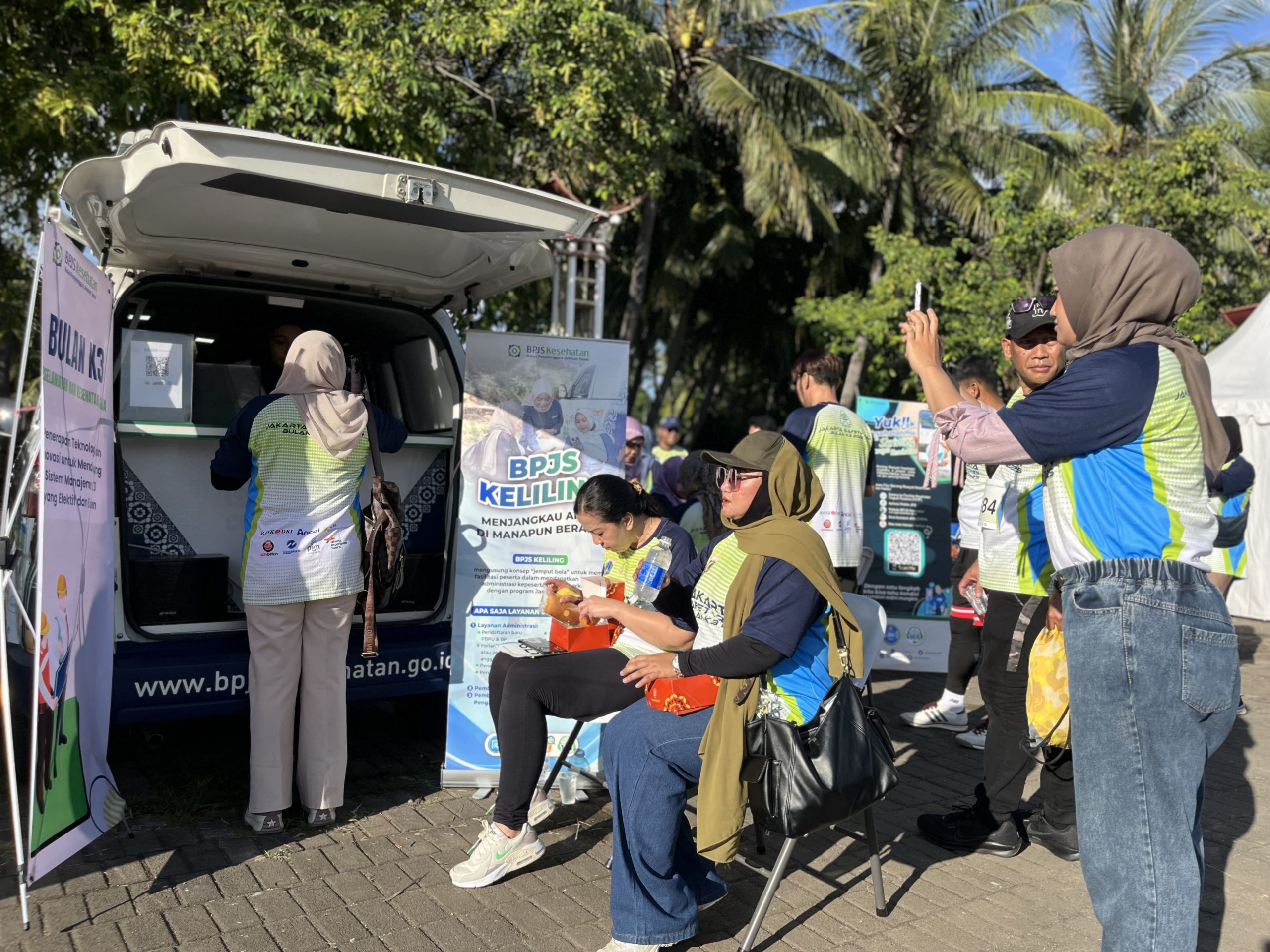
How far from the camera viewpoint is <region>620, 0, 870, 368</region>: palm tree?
1673 centimetres

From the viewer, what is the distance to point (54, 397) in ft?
9.66

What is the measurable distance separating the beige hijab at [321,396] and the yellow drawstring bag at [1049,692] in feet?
8.12

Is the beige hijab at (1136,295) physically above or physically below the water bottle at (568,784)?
above

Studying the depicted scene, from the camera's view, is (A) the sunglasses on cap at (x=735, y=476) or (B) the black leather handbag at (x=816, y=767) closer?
(B) the black leather handbag at (x=816, y=767)

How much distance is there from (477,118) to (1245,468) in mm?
7090

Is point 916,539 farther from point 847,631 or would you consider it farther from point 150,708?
point 150,708

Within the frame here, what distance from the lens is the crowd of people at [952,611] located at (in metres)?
2.09

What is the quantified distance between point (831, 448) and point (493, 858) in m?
2.67

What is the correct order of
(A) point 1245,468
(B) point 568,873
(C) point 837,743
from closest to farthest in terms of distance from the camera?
(C) point 837,743 < (B) point 568,873 < (A) point 1245,468

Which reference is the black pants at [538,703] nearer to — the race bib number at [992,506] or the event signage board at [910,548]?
the race bib number at [992,506]

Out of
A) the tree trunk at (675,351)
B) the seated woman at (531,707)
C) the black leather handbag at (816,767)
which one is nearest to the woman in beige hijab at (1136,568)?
the black leather handbag at (816,767)

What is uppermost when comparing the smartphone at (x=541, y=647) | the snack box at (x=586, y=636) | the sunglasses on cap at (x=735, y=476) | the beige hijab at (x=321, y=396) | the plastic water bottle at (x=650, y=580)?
the beige hijab at (x=321, y=396)

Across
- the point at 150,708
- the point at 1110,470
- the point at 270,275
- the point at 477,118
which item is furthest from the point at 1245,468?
the point at 477,118

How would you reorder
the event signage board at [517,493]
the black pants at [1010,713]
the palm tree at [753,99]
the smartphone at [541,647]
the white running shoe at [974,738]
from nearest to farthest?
the black pants at [1010,713] < the smartphone at [541,647] < the event signage board at [517,493] < the white running shoe at [974,738] < the palm tree at [753,99]
